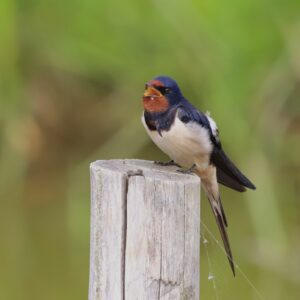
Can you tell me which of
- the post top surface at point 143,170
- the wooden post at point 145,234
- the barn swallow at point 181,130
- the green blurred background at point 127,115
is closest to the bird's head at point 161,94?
the barn swallow at point 181,130

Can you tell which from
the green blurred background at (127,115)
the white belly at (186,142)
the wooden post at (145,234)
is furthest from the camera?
the green blurred background at (127,115)

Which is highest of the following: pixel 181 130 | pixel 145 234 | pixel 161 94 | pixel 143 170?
pixel 161 94

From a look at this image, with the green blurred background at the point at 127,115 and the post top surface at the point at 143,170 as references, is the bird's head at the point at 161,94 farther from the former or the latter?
the green blurred background at the point at 127,115

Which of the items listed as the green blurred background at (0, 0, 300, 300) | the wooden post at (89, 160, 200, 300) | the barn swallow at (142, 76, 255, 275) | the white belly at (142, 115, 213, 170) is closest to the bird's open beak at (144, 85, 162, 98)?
the barn swallow at (142, 76, 255, 275)

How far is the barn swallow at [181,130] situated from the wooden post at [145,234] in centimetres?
77

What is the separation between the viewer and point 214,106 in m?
6.94

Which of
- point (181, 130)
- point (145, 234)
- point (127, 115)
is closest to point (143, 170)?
point (145, 234)

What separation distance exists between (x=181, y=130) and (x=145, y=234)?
91cm

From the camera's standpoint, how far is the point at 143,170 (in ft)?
10.5

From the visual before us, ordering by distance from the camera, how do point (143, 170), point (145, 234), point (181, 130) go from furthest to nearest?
point (181, 130), point (143, 170), point (145, 234)

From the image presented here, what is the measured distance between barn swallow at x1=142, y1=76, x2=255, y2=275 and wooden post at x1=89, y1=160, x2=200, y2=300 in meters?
0.77

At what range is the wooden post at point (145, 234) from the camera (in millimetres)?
3090

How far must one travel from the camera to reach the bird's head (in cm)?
396

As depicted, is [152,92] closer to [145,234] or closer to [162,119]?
[162,119]
